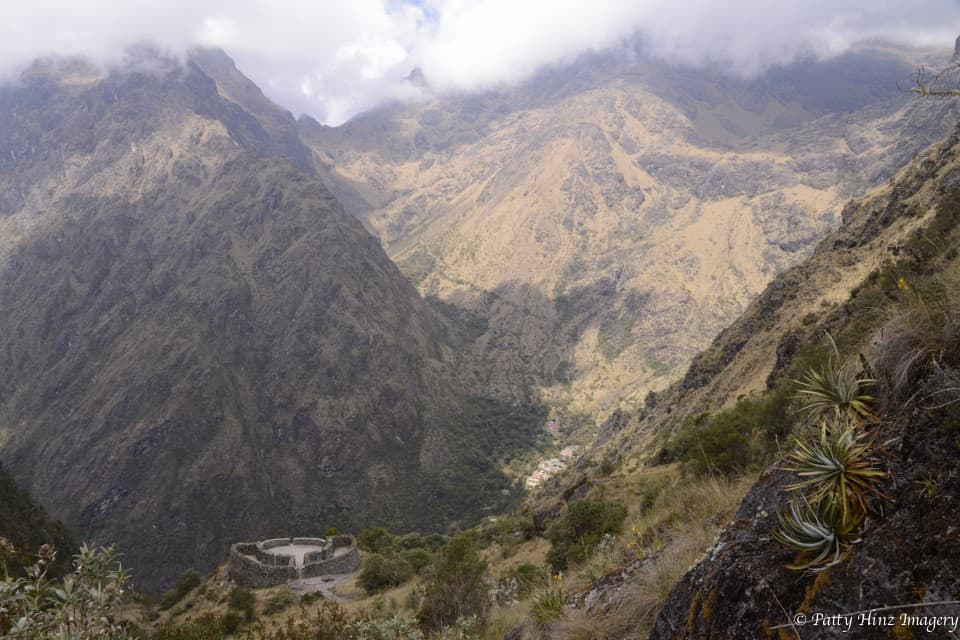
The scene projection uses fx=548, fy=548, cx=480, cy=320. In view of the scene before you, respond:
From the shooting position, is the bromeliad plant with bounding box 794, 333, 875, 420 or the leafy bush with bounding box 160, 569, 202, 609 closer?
the bromeliad plant with bounding box 794, 333, 875, 420

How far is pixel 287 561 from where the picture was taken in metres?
41.2

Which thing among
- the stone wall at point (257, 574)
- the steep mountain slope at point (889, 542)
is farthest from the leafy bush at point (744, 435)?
the stone wall at point (257, 574)

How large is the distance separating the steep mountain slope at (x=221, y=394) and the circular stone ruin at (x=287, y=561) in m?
82.8

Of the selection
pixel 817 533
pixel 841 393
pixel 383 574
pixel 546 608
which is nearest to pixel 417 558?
pixel 383 574

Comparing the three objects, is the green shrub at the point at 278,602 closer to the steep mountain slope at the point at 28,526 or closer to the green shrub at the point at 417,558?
the green shrub at the point at 417,558

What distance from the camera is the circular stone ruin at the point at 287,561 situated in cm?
3966

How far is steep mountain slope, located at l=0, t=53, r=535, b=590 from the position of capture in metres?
130

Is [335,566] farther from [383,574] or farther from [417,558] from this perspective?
[417,558]

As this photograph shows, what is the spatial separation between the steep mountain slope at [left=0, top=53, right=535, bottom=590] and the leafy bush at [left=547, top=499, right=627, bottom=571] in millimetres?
100965

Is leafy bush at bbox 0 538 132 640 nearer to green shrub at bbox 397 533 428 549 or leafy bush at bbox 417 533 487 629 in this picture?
leafy bush at bbox 417 533 487 629

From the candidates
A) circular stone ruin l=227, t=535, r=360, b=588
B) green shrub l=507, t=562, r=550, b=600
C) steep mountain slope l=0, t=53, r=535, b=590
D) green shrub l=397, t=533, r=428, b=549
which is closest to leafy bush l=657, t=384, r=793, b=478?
green shrub l=507, t=562, r=550, b=600

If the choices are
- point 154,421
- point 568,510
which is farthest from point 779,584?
point 154,421

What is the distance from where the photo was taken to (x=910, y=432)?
367 centimetres

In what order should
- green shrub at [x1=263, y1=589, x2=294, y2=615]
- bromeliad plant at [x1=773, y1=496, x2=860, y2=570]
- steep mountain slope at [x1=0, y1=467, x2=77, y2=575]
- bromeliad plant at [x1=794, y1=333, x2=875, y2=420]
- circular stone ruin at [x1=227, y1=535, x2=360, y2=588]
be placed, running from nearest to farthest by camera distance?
1. bromeliad plant at [x1=773, y1=496, x2=860, y2=570]
2. bromeliad plant at [x1=794, y1=333, x2=875, y2=420]
3. green shrub at [x1=263, y1=589, x2=294, y2=615]
4. circular stone ruin at [x1=227, y1=535, x2=360, y2=588]
5. steep mountain slope at [x1=0, y1=467, x2=77, y2=575]
